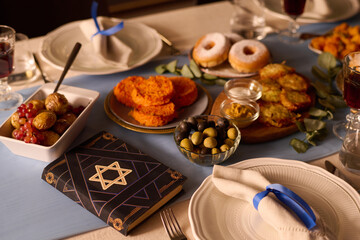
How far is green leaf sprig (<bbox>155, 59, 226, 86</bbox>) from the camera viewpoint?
1620 millimetres

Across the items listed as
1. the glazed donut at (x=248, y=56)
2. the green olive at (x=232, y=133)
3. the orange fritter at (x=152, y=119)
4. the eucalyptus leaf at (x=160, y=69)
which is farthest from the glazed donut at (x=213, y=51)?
the green olive at (x=232, y=133)

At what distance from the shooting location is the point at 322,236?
88cm

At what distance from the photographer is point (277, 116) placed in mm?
1341

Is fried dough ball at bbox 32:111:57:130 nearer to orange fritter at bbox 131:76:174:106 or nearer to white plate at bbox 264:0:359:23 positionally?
orange fritter at bbox 131:76:174:106

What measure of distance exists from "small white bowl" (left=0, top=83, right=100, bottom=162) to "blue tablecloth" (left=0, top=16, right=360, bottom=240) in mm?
40

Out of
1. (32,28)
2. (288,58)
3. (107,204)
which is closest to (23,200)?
(107,204)

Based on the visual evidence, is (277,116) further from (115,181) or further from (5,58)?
(5,58)

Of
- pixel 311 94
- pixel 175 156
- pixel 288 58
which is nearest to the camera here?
pixel 175 156

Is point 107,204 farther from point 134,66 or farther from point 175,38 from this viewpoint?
point 175,38

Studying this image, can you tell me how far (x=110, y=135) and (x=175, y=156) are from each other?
0.24 meters

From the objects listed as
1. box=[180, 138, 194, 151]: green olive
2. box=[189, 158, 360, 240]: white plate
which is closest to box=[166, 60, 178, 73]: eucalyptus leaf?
box=[180, 138, 194, 151]: green olive

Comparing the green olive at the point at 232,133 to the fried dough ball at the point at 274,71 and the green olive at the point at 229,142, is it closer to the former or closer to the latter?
the green olive at the point at 229,142

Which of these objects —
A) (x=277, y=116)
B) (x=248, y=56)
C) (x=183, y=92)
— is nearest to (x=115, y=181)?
(x=183, y=92)

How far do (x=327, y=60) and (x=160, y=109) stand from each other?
805 mm
